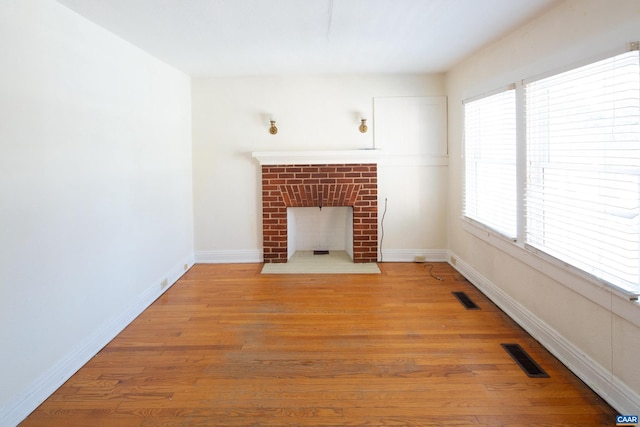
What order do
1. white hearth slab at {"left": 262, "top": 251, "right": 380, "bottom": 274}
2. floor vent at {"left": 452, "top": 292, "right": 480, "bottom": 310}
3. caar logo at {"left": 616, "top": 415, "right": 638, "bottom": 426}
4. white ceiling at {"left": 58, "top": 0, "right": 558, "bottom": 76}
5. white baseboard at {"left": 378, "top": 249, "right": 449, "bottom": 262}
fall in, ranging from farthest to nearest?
white baseboard at {"left": 378, "top": 249, "right": 449, "bottom": 262} < white hearth slab at {"left": 262, "top": 251, "right": 380, "bottom": 274} < floor vent at {"left": 452, "top": 292, "right": 480, "bottom": 310} < white ceiling at {"left": 58, "top": 0, "right": 558, "bottom": 76} < caar logo at {"left": 616, "top": 415, "right": 638, "bottom": 426}

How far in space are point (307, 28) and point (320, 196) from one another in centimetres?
227

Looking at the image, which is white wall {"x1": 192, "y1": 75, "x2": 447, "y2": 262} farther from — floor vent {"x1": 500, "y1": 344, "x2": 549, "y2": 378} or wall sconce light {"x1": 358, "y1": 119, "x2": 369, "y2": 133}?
floor vent {"x1": 500, "y1": 344, "x2": 549, "y2": 378}

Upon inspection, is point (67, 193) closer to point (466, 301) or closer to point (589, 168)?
point (589, 168)

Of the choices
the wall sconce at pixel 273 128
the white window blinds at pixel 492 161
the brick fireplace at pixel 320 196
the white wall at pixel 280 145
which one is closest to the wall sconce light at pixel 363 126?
the white wall at pixel 280 145

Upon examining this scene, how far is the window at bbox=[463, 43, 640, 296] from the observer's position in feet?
6.48

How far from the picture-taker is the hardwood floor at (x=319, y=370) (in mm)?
2018

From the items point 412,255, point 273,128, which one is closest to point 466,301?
point 412,255

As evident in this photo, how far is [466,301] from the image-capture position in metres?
3.58

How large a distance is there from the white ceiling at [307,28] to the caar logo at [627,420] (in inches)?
97.3

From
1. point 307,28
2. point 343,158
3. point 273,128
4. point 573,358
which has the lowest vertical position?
point 573,358

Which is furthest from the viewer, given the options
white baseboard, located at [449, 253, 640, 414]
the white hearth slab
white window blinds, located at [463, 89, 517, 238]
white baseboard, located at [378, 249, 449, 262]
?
white baseboard, located at [378, 249, 449, 262]

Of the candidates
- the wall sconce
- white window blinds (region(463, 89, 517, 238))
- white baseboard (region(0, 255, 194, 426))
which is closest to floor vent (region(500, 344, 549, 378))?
white window blinds (region(463, 89, 517, 238))

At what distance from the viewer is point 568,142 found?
2.46 metres

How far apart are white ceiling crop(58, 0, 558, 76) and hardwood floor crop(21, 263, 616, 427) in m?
2.35
